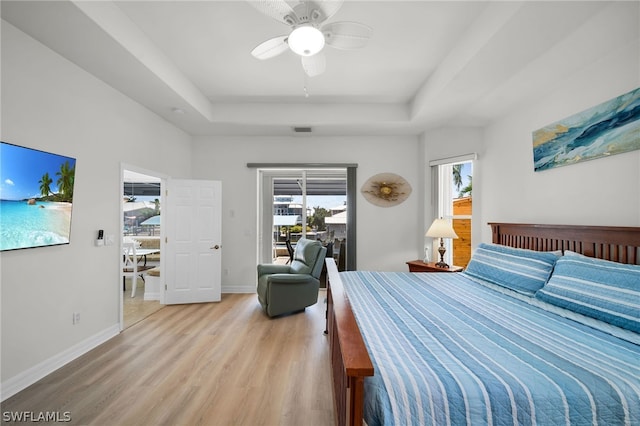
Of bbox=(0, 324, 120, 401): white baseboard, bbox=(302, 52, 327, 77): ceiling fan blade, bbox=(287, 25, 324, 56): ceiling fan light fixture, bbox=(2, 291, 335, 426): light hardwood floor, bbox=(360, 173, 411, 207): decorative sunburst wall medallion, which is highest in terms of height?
bbox=(302, 52, 327, 77): ceiling fan blade

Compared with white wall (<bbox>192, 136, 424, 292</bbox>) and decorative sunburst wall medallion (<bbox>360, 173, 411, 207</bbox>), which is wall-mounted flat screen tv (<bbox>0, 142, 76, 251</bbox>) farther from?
decorative sunburst wall medallion (<bbox>360, 173, 411, 207</bbox>)

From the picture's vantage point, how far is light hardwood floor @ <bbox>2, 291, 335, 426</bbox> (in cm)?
182

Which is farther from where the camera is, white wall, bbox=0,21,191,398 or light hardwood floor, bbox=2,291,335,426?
white wall, bbox=0,21,191,398

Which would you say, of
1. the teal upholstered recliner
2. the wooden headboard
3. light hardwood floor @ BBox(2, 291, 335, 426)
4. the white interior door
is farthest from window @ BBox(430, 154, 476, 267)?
the white interior door

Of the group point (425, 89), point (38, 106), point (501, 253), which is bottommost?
point (501, 253)

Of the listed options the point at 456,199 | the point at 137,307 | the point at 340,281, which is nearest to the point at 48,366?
the point at 137,307

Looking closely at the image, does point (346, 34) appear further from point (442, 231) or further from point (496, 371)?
point (442, 231)

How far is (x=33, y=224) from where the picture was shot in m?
2.08

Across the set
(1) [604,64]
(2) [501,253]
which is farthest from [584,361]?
(1) [604,64]

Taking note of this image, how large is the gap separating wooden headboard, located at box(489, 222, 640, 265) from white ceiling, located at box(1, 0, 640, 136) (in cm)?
143

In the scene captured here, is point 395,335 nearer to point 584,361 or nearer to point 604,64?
point 584,361

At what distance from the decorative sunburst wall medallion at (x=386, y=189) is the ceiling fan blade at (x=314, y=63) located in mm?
2601

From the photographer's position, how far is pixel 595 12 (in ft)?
5.89

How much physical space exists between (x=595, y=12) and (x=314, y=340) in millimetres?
3414
